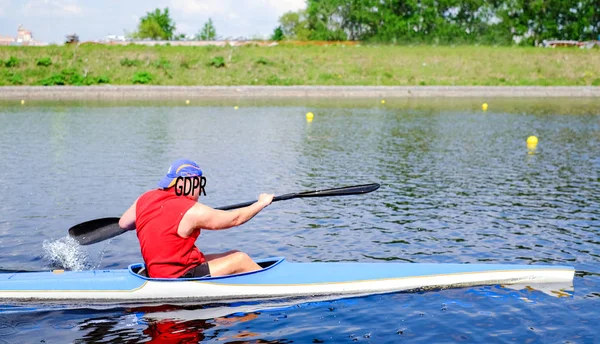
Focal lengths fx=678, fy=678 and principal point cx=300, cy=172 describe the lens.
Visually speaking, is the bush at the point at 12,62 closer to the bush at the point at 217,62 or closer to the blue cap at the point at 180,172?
the bush at the point at 217,62

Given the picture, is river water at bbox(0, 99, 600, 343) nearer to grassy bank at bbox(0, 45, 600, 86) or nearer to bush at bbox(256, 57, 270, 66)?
grassy bank at bbox(0, 45, 600, 86)

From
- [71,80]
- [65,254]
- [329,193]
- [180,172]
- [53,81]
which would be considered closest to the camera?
[180,172]

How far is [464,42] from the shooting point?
72.1 metres

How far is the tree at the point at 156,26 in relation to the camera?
112 m

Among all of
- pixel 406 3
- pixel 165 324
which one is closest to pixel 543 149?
pixel 165 324

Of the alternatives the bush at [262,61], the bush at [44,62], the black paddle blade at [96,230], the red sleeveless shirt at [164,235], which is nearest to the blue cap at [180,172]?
the red sleeveless shirt at [164,235]

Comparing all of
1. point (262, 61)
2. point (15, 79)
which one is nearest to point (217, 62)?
point (262, 61)

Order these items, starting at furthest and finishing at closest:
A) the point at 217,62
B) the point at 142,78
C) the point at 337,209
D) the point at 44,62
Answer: the point at 217,62, the point at 44,62, the point at 142,78, the point at 337,209

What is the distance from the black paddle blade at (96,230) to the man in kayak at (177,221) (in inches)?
69.3

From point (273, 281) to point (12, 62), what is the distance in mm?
50408

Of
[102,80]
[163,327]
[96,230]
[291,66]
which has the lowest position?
[163,327]

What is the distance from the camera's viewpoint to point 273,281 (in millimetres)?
8547

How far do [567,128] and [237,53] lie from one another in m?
34.9

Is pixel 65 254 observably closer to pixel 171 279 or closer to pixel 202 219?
pixel 171 279
